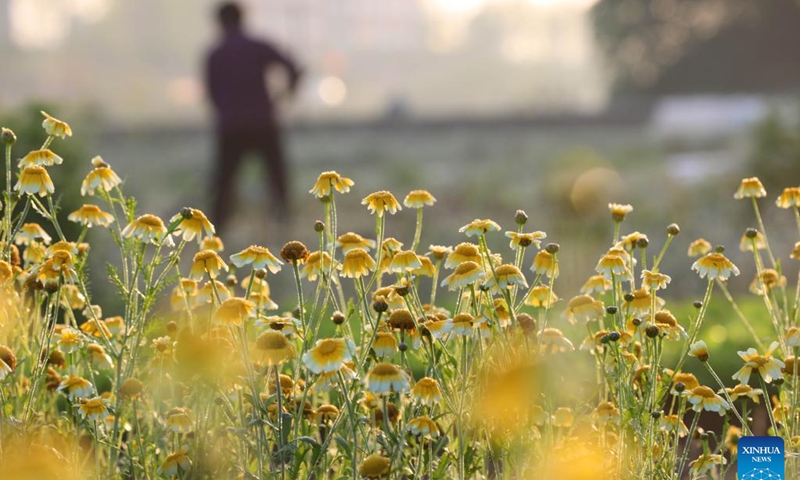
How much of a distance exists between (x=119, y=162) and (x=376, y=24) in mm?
92787

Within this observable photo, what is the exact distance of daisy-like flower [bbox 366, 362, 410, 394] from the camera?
6.37ft

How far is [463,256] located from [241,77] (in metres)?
6.78

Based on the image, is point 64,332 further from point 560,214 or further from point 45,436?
point 560,214

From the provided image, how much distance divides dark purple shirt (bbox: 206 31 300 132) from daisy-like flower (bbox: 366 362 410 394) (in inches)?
267

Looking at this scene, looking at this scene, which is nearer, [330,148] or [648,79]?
[330,148]

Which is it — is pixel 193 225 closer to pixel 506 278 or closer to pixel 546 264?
pixel 506 278

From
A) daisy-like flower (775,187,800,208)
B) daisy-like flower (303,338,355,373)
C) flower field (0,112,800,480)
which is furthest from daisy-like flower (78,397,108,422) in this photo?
daisy-like flower (775,187,800,208)

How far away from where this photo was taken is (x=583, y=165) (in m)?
14.1

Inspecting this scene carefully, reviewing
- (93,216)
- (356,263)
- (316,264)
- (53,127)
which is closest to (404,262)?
(356,263)

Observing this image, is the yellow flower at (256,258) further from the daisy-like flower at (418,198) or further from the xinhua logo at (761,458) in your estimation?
the xinhua logo at (761,458)

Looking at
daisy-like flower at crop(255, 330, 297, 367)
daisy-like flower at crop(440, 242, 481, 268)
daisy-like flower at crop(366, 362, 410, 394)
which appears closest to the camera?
daisy-like flower at crop(366, 362, 410, 394)

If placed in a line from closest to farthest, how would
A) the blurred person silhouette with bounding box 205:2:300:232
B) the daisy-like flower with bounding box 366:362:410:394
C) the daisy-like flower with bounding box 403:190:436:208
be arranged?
the daisy-like flower with bounding box 366:362:410:394, the daisy-like flower with bounding box 403:190:436:208, the blurred person silhouette with bounding box 205:2:300:232

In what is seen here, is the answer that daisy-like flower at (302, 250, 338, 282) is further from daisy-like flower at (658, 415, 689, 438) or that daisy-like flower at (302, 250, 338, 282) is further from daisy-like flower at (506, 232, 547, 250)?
daisy-like flower at (658, 415, 689, 438)

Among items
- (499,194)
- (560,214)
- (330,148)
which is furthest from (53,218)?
(330,148)
